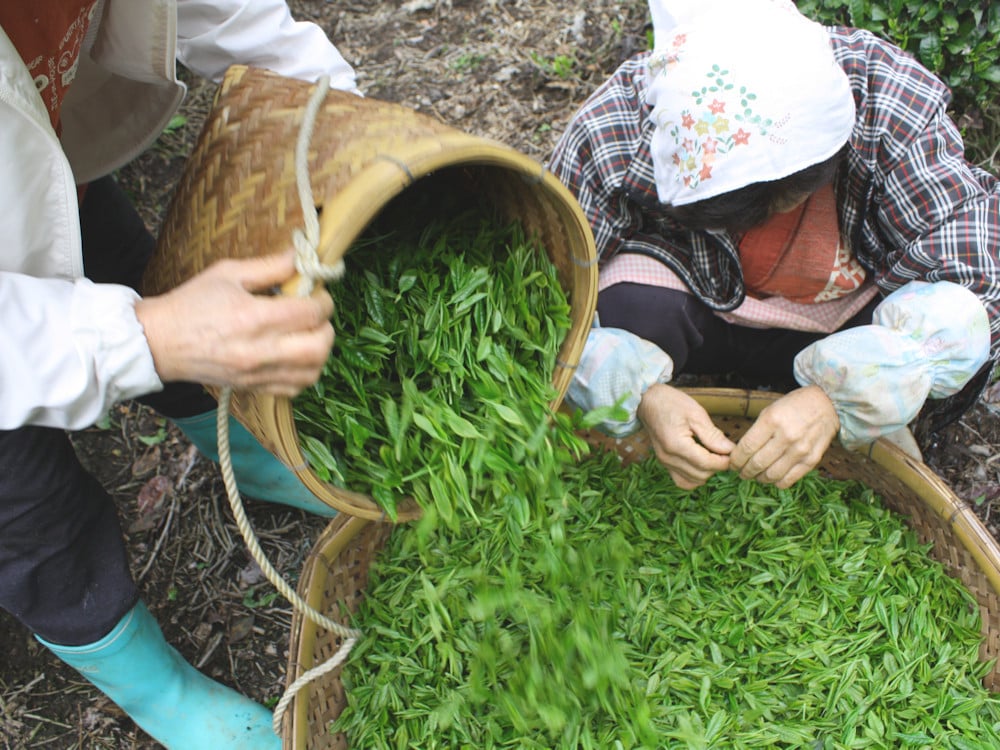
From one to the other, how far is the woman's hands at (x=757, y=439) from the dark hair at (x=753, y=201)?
383 millimetres

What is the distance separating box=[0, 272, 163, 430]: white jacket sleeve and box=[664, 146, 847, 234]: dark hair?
112 cm

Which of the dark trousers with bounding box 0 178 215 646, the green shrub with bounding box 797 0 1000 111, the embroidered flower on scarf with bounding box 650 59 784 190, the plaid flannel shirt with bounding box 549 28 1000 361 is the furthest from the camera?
the green shrub with bounding box 797 0 1000 111

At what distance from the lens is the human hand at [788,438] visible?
1.70 m

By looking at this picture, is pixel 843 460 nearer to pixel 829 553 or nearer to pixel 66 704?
pixel 829 553

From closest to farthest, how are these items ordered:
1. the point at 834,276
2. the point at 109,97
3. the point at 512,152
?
the point at 512,152 < the point at 109,97 < the point at 834,276

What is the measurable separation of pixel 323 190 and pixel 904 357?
1.23 m

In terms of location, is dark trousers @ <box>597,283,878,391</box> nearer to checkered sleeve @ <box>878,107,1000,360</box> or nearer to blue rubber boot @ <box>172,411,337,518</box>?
checkered sleeve @ <box>878,107,1000,360</box>

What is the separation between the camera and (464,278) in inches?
60.3

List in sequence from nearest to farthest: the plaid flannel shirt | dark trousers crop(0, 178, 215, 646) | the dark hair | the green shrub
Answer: dark trousers crop(0, 178, 215, 646)
the dark hair
the plaid flannel shirt
the green shrub

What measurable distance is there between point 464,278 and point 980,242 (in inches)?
43.0

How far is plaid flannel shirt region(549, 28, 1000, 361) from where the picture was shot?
1.75 metres

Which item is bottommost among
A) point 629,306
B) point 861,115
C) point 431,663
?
point 431,663

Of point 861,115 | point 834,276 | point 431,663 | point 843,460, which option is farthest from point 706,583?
point 861,115

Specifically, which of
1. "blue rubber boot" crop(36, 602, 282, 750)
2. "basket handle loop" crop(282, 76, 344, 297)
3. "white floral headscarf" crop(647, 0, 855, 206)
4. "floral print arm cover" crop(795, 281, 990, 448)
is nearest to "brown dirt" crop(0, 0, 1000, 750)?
"blue rubber boot" crop(36, 602, 282, 750)
